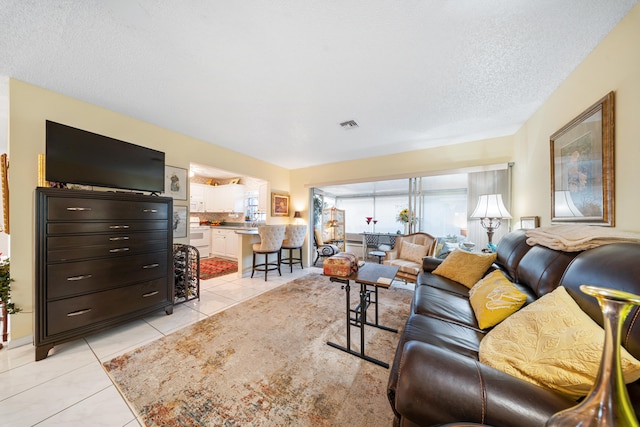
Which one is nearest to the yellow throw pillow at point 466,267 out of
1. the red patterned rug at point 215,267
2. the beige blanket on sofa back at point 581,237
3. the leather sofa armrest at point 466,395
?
the beige blanket on sofa back at point 581,237

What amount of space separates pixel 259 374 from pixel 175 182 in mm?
2780

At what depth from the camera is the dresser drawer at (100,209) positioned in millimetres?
1704

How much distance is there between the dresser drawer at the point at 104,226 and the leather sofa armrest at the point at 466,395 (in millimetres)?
2647

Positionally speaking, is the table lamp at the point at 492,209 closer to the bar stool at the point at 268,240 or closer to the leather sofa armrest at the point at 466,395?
the leather sofa armrest at the point at 466,395

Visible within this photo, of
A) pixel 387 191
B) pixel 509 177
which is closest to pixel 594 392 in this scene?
pixel 509 177

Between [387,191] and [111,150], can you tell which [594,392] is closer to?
[111,150]

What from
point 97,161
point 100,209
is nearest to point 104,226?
point 100,209

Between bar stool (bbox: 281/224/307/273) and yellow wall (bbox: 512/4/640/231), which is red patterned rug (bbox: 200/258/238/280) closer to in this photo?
bar stool (bbox: 281/224/307/273)

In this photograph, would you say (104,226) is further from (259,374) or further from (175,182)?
(259,374)

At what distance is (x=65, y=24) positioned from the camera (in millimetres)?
1353

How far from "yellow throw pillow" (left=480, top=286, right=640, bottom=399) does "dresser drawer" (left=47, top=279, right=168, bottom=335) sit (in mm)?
2909

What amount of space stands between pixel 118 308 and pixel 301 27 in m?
2.91

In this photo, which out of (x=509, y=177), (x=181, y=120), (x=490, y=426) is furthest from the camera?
(x=509, y=177)

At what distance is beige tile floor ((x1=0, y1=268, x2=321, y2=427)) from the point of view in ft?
3.97
